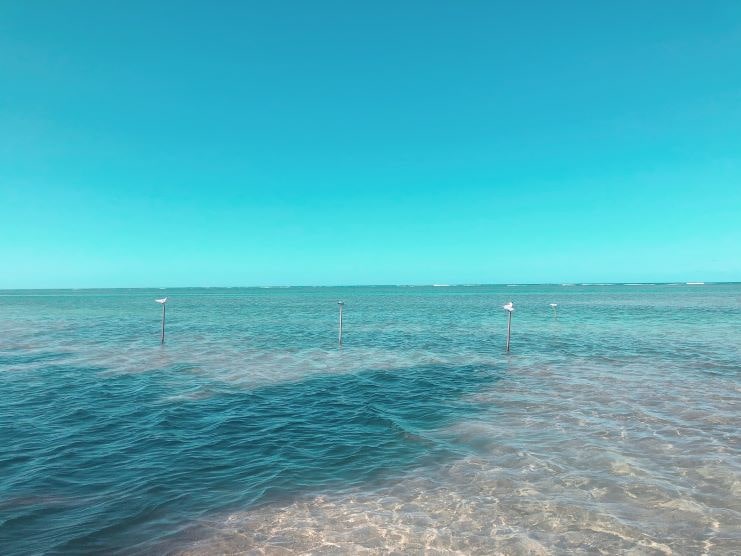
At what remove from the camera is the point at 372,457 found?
12.6 m

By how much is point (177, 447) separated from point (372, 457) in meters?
5.82

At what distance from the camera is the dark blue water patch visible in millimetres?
9188

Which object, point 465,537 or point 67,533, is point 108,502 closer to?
point 67,533

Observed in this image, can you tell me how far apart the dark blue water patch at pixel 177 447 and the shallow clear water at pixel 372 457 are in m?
0.07

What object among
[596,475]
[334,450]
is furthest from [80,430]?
[596,475]

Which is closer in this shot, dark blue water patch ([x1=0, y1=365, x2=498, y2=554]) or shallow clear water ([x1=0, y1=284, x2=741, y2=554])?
shallow clear water ([x1=0, y1=284, x2=741, y2=554])

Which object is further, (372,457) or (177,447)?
(177,447)

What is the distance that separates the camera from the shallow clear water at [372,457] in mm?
8672

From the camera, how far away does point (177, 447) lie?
43.4ft

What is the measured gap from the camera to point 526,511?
375 inches

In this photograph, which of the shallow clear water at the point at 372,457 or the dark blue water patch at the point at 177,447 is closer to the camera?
the shallow clear water at the point at 372,457

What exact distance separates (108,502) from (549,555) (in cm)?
913

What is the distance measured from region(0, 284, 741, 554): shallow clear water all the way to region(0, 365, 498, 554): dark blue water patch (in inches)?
2.7

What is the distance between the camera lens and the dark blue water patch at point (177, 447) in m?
9.19
